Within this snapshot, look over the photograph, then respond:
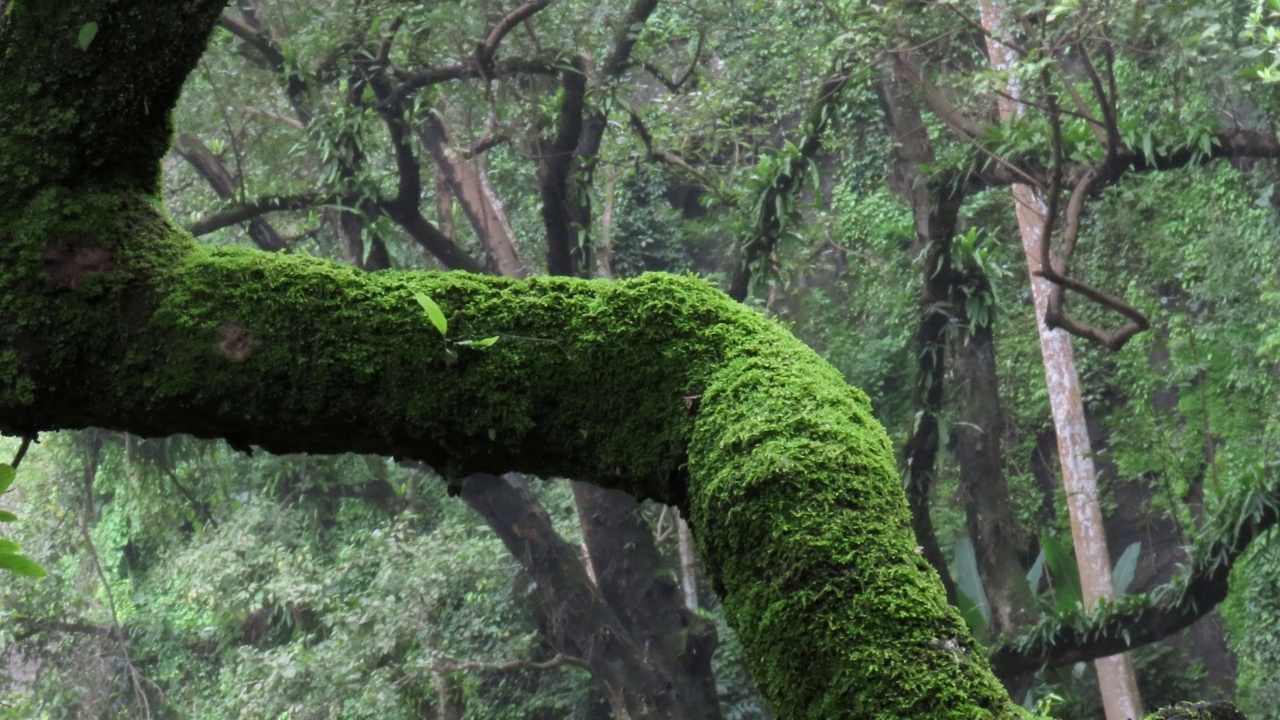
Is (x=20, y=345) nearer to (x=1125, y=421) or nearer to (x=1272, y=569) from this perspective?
(x=1272, y=569)

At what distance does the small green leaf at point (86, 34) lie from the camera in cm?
113

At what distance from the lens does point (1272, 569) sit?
6.30 meters

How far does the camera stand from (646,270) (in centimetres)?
434

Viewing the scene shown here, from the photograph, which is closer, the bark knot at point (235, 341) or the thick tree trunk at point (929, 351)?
the bark knot at point (235, 341)

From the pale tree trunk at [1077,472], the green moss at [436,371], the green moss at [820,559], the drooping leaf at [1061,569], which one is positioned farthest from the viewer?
the drooping leaf at [1061,569]

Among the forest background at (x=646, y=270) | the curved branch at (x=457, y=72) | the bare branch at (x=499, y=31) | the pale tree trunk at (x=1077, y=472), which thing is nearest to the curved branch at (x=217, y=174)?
the forest background at (x=646, y=270)

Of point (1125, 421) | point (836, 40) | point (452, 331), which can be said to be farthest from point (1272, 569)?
point (452, 331)

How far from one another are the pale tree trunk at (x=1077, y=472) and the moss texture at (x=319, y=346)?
5.08 m

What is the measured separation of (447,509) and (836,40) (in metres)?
4.49

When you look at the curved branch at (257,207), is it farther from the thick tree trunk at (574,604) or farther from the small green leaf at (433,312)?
the small green leaf at (433,312)

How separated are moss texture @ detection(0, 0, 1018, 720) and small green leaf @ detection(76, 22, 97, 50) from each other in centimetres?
1

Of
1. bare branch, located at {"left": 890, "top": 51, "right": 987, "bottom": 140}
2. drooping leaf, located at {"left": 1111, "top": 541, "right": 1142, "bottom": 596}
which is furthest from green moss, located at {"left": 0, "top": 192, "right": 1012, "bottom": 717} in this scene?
drooping leaf, located at {"left": 1111, "top": 541, "right": 1142, "bottom": 596}

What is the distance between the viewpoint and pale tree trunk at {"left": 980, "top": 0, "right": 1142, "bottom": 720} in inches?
238

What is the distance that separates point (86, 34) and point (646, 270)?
327cm
